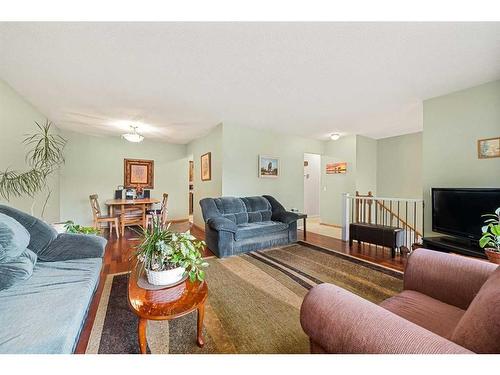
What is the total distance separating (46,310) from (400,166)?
6.57 m

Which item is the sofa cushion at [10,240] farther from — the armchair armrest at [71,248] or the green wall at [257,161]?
the green wall at [257,161]

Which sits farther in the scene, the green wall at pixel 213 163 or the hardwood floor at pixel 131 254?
the green wall at pixel 213 163

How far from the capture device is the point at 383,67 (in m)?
2.14

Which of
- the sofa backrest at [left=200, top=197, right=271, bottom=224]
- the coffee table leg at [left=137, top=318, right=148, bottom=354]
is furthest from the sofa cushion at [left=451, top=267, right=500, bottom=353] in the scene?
the sofa backrest at [left=200, top=197, right=271, bottom=224]

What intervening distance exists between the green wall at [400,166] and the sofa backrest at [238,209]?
359 cm

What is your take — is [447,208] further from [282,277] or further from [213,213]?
[213,213]

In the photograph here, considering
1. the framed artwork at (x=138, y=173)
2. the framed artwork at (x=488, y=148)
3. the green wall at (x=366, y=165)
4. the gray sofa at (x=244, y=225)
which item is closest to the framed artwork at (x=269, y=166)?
the gray sofa at (x=244, y=225)

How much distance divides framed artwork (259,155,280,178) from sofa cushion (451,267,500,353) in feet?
13.5

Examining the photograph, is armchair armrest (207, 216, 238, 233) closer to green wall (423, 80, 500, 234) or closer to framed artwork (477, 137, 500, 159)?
green wall (423, 80, 500, 234)

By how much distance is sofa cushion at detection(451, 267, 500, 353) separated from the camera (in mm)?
608

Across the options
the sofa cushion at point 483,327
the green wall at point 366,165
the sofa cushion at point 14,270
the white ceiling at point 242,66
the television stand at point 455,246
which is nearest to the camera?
the sofa cushion at point 483,327

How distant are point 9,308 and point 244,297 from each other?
1561 mm

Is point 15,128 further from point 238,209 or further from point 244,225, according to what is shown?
point 244,225

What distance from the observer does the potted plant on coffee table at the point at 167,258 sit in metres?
1.39
